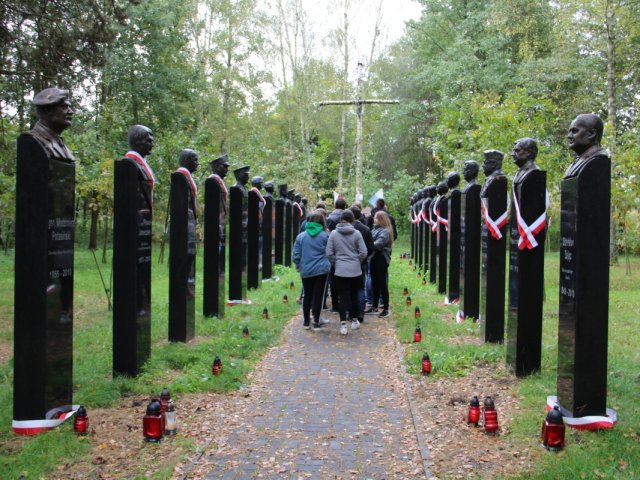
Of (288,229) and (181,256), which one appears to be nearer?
(181,256)

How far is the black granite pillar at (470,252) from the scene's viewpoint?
9.85 metres

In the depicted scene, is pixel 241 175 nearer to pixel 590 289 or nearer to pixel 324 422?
pixel 324 422

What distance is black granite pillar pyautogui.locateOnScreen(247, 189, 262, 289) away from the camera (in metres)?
15.1

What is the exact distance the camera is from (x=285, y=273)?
19.2 meters

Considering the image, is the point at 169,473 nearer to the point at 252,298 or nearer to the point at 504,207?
the point at 504,207

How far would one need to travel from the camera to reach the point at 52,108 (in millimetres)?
5473

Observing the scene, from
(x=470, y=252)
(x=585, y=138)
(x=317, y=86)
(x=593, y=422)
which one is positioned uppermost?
(x=317, y=86)

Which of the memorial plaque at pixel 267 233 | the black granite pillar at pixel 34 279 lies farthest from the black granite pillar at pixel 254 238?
the black granite pillar at pixel 34 279

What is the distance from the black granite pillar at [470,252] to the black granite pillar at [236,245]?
4.48 m

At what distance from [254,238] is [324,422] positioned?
9.59 meters

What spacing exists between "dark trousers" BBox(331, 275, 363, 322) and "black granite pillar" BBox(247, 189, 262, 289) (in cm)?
478

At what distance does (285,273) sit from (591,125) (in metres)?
14.4

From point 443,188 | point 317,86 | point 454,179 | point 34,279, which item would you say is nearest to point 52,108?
point 34,279

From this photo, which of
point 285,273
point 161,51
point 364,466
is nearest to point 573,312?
point 364,466
